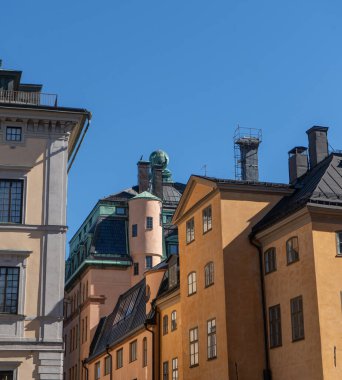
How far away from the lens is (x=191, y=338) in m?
42.8

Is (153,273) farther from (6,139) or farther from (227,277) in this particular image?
(6,139)

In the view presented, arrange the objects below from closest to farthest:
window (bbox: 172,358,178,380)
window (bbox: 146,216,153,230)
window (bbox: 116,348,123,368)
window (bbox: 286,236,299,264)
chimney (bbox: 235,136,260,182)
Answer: window (bbox: 286,236,299,264) → window (bbox: 172,358,178,380) → chimney (bbox: 235,136,260,182) → window (bbox: 116,348,123,368) → window (bbox: 146,216,153,230)

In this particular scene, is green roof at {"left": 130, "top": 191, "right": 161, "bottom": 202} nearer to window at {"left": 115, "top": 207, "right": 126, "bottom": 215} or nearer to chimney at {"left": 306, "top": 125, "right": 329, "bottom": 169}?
window at {"left": 115, "top": 207, "right": 126, "bottom": 215}

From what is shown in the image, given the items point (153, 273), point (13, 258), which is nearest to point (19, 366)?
point (13, 258)

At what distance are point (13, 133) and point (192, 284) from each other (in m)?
14.8

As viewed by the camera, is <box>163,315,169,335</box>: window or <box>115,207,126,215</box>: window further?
<box>115,207,126,215</box>: window

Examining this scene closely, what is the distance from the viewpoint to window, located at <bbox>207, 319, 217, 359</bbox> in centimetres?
3959

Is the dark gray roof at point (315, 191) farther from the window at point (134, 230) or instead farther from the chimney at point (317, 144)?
the window at point (134, 230)

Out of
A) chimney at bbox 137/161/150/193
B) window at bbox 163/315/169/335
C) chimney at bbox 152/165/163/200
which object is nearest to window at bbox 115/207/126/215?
chimney at bbox 137/161/150/193

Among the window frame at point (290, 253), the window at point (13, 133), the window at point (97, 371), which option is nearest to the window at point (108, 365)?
the window at point (97, 371)

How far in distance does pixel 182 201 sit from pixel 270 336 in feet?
37.4

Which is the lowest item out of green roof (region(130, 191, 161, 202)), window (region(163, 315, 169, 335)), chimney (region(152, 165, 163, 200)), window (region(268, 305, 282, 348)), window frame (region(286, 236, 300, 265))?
window (region(268, 305, 282, 348))

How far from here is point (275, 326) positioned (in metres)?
37.5

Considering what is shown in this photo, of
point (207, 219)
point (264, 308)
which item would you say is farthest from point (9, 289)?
point (207, 219)
